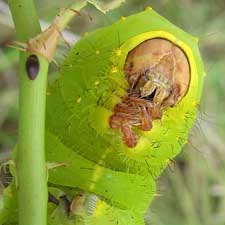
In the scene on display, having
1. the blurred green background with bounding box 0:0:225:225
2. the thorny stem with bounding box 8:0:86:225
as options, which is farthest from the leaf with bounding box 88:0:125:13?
the blurred green background with bounding box 0:0:225:225

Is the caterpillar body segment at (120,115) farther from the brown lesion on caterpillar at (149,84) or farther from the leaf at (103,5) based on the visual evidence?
the leaf at (103,5)

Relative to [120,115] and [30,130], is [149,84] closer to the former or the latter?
[120,115]

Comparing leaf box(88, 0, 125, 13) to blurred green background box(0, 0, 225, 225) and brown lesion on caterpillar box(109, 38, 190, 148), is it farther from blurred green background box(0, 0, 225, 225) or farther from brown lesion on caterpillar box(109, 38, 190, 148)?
blurred green background box(0, 0, 225, 225)

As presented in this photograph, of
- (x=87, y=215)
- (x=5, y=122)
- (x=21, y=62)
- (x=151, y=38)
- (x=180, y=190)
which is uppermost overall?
(x=5, y=122)

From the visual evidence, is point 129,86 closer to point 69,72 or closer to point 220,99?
point 69,72

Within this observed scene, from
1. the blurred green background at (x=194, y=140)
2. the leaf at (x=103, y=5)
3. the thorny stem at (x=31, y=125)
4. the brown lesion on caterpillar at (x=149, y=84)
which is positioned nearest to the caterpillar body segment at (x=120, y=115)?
the brown lesion on caterpillar at (x=149, y=84)

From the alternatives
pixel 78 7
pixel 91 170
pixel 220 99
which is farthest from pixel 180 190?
pixel 78 7
